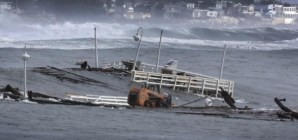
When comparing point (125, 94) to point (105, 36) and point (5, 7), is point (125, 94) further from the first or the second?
point (5, 7)

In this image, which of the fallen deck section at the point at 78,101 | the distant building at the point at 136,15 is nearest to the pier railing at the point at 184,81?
the fallen deck section at the point at 78,101

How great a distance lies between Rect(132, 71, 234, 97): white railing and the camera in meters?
46.2

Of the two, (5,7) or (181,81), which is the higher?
(5,7)

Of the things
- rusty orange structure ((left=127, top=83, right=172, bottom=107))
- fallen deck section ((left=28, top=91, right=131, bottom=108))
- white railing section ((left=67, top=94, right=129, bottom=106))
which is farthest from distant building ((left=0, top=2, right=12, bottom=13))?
rusty orange structure ((left=127, top=83, right=172, bottom=107))

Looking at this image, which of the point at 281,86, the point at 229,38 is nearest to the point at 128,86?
the point at 281,86

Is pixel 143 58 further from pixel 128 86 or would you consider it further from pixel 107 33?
pixel 107 33

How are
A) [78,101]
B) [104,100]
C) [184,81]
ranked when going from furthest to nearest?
[184,81] → [104,100] → [78,101]

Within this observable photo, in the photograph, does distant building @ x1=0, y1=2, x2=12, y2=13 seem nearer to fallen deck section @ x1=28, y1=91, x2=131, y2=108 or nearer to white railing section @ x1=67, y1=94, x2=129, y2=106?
white railing section @ x1=67, y1=94, x2=129, y2=106

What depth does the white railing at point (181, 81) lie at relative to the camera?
1820 inches

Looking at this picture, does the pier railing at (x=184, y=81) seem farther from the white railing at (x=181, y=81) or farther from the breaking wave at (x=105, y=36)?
the breaking wave at (x=105, y=36)

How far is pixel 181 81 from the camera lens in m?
46.7

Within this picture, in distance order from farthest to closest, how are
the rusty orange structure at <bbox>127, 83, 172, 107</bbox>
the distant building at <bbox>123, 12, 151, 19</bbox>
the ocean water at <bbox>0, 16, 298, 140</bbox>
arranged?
the distant building at <bbox>123, 12, 151, 19</bbox> < the rusty orange structure at <bbox>127, 83, 172, 107</bbox> < the ocean water at <bbox>0, 16, 298, 140</bbox>

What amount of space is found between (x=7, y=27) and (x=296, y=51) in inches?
1640

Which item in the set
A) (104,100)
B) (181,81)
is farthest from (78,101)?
(181,81)
